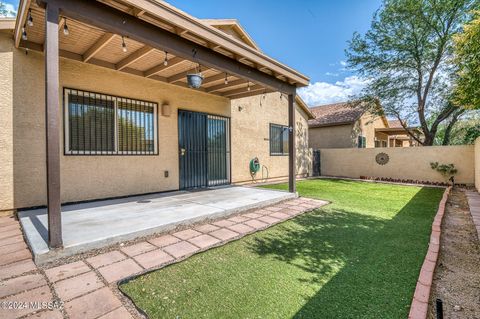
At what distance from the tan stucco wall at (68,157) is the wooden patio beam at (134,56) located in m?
0.35

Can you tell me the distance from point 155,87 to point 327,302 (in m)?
6.25

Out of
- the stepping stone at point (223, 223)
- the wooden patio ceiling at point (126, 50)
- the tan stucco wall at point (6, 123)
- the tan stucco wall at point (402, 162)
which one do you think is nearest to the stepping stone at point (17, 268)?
the stepping stone at point (223, 223)

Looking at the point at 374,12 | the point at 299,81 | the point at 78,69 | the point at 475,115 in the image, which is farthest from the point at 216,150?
the point at 475,115

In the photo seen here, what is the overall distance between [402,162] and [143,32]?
12040 millimetres

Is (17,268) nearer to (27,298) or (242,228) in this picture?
(27,298)

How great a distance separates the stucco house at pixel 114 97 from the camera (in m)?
3.22

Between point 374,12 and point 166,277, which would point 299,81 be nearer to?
point 166,277

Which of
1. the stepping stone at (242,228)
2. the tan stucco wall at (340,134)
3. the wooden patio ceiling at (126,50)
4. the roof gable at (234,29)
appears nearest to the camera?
the wooden patio ceiling at (126,50)

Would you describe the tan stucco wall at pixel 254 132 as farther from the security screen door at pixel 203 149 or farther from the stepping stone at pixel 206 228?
the stepping stone at pixel 206 228

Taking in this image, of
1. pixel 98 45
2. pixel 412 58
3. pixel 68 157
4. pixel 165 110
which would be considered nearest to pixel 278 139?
pixel 165 110

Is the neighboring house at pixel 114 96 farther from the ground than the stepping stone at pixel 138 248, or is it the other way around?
the neighboring house at pixel 114 96

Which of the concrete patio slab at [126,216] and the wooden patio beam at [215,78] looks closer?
the concrete patio slab at [126,216]

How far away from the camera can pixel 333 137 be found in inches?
631

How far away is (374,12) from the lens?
13148mm
